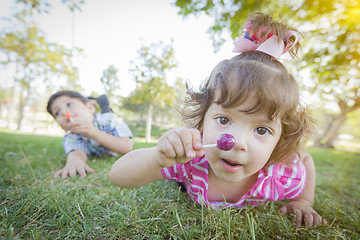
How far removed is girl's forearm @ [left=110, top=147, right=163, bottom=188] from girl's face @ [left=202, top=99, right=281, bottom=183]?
297mm

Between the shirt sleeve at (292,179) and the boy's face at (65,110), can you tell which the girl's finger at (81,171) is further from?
the shirt sleeve at (292,179)

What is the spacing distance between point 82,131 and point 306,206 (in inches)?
76.8

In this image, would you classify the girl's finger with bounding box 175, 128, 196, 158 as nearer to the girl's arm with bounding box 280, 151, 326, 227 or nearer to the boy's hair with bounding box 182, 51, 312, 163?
the boy's hair with bounding box 182, 51, 312, 163

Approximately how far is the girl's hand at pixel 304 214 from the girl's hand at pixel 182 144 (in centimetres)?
80

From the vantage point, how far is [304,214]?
4.25 ft

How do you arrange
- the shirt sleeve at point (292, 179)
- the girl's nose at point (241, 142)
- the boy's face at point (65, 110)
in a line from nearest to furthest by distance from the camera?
1. the girl's nose at point (241, 142)
2. the shirt sleeve at point (292, 179)
3. the boy's face at point (65, 110)

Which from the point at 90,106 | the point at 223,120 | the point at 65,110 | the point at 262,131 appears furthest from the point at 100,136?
the point at 262,131

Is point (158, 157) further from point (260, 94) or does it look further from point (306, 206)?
point (306, 206)

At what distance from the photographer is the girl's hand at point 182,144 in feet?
2.82

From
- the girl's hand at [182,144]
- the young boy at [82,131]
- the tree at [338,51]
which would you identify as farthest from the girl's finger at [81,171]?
the tree at [338,51]

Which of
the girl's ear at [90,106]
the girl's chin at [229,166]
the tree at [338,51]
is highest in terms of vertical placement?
the tree at [338,51]

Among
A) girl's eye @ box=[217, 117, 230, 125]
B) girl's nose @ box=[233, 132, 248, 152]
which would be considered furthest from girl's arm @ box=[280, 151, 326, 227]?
girl's eye @ box=[217, 117, 230, 125]

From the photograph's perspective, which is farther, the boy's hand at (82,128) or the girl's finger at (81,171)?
the boy's hand at (82,128)

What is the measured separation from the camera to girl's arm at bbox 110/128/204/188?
87cm
